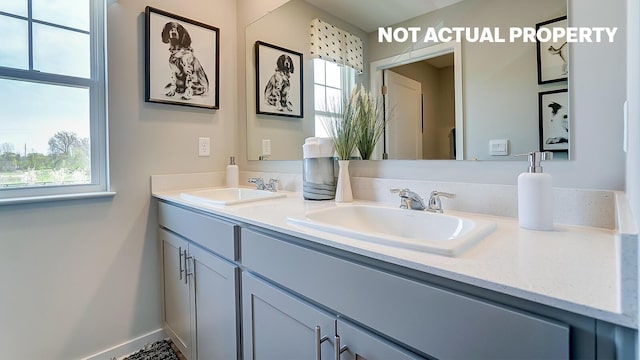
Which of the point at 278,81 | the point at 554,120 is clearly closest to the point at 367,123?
the point at 554,120

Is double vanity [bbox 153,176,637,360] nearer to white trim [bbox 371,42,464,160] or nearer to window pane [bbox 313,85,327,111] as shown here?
white trim [bbox 371,42,464,160]

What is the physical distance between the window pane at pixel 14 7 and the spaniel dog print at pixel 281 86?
3.91 feet

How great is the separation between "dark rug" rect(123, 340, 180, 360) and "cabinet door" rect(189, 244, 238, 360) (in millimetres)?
363

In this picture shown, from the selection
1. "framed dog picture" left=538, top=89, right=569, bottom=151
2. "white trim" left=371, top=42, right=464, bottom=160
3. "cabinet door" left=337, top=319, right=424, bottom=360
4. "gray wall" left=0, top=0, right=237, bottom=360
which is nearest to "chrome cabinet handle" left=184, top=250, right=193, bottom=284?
"gray wall" left=0, top=0, right=237, bottom=360

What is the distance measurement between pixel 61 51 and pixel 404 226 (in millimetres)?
1857

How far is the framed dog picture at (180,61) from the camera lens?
177cm

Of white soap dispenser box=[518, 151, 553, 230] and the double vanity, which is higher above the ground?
white soap dispenser box=[518, 151, 553, 230]

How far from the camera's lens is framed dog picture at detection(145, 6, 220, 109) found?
1.77 metres

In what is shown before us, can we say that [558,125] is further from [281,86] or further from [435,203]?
[281,86]

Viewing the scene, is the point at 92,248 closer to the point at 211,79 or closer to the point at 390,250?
the point at 211,79

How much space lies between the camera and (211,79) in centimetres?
201

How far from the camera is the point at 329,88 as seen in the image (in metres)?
1.63

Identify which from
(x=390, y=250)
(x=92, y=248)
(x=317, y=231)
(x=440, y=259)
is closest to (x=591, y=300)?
(x=440, y=259)

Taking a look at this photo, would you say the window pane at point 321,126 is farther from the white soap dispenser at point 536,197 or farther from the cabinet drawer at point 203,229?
the white soap dispenser at point 536,197
